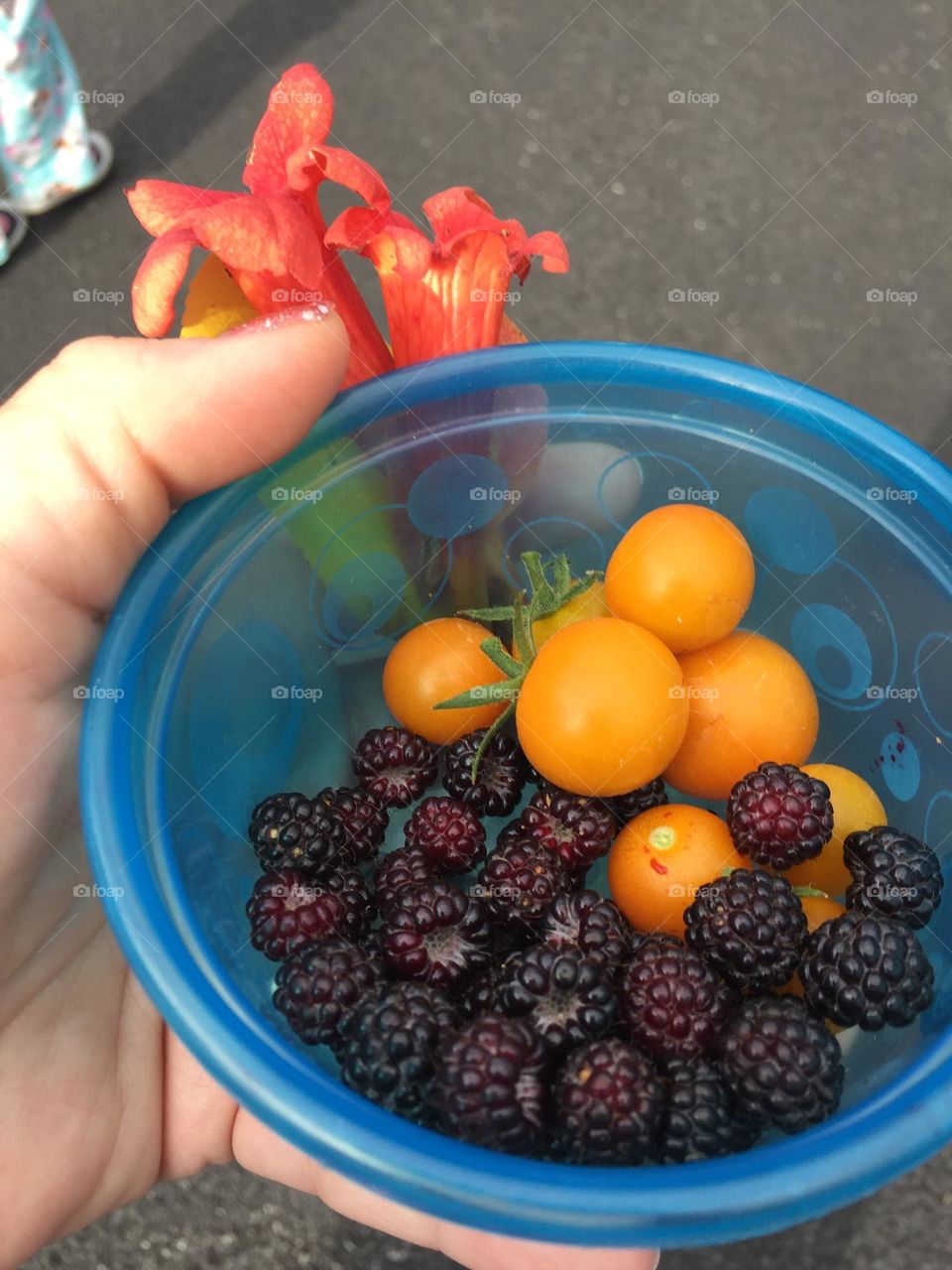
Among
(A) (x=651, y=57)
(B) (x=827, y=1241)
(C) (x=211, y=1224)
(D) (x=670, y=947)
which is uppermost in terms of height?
(A) (x=651, y=57)

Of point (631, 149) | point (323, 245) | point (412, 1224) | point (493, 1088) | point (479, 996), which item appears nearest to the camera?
point (493, 1088)

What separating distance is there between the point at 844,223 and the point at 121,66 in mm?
1213

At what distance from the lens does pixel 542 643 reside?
91 centimetres

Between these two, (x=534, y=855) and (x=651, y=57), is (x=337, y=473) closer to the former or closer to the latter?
(x=534, y=855)

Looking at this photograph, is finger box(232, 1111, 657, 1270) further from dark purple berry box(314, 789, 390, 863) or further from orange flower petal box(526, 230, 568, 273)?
orange flower petal box(526, 230, 568, 273)

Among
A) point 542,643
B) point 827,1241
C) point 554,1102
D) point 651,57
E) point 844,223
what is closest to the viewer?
point 554,1102

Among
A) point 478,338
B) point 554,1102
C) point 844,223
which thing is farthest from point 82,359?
point 844,223

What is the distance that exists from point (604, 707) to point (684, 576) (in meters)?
0.12

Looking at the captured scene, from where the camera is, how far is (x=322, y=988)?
72 cm

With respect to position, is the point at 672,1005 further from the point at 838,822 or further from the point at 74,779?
the point at 74,779

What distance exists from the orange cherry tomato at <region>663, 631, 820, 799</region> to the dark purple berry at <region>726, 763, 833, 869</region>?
0.18ft

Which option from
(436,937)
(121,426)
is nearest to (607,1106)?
(436,937)

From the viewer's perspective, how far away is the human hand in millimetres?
798

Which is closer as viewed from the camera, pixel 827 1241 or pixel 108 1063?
pixel 108 1063
